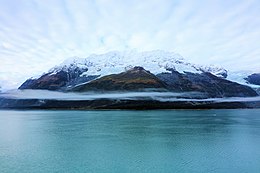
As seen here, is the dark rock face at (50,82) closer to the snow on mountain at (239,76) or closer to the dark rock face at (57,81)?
the dark rock face at (57,81)

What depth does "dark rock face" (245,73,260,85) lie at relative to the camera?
179 meters

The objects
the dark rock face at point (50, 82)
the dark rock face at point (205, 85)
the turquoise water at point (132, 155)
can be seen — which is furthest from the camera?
the dark rock face at point (50, 82)

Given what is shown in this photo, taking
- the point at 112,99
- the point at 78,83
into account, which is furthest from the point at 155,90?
the point at 78,83

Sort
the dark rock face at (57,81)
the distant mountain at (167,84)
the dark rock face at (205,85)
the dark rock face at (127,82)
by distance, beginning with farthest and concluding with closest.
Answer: the dark rock face at (57,81), the dark rock face at (205,85), the distant mountain at (167,84), the dark rock face at (127,82)

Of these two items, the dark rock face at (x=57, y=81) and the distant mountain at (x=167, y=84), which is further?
the dark rock face at (x=57, y=81)

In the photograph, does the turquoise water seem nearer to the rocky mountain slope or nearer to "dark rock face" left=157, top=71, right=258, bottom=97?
the rocky mountain slope

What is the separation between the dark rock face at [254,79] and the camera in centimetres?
17925

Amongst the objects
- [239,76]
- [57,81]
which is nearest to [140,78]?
[57,81]

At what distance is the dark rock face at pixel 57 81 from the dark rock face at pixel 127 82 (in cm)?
1489

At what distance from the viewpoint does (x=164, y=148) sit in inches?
869

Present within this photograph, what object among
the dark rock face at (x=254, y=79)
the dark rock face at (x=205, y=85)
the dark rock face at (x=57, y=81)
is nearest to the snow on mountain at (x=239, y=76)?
the dark rock face at (x=254, y=79)

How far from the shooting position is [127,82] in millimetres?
151250

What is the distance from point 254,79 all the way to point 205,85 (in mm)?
38514

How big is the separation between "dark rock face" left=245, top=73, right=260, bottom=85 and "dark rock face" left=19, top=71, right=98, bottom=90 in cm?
8365
